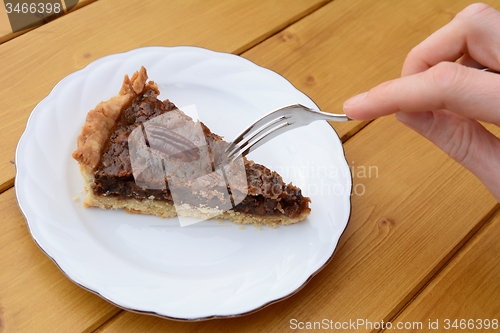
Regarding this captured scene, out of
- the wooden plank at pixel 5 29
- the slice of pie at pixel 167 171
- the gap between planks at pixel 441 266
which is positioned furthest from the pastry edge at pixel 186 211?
the wooden plank at pixel 5 29

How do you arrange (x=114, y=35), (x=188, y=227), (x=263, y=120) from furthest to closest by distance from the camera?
(x=114, y=35), (x=188, y=227), (x=263, y=120)

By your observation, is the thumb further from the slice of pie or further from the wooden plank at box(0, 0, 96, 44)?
the wooden plank at box(0, 0, 96, 44)

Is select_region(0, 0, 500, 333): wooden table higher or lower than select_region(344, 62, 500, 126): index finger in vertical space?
lower

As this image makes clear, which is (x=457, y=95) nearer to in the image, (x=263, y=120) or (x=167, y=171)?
(x=263, y=120)

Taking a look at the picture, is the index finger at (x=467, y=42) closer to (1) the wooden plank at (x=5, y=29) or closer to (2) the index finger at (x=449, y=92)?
(2) the index finger at (x=449, y=92)

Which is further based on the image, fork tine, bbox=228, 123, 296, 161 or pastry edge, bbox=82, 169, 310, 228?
pastry edge, bbox=82, 169, 310, 228

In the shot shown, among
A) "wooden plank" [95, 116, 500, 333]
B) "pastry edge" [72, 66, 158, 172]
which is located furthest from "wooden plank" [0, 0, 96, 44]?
"wooden plank" [95, 116, 500, 333]

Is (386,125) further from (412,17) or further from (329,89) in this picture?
(412,17)

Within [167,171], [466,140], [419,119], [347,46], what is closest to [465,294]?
[466,140]
